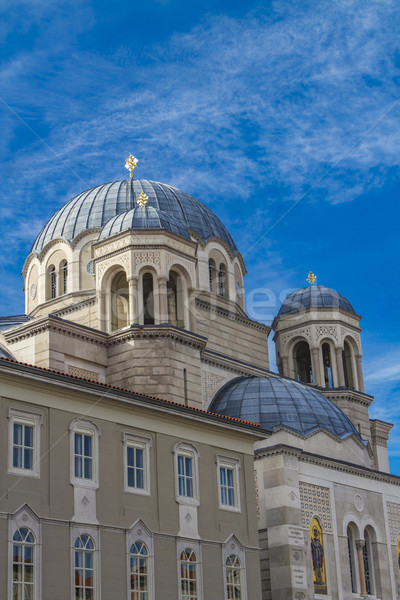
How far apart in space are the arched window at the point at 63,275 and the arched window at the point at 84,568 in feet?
68.4

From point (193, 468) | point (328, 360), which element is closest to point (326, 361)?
point (328, 360)

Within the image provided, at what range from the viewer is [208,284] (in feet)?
142

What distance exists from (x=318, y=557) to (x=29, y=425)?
15.5 metres

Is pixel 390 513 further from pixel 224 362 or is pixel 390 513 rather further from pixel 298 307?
pixel 298 307

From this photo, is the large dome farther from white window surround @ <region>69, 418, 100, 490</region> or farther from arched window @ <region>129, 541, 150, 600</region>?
arched window @ <region>129, 541, 150, 600</region>

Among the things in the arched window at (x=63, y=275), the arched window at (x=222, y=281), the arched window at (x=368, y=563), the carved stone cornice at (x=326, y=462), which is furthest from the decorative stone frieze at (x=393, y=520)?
the arched window at (x=63, y=275)

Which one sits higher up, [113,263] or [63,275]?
[63,275]

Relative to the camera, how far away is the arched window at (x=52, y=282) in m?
43.3

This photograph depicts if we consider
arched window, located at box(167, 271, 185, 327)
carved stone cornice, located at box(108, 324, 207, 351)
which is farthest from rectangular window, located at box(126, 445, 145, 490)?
arched window, located at box(167, 271, 185, 327)

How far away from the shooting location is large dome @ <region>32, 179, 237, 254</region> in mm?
44156

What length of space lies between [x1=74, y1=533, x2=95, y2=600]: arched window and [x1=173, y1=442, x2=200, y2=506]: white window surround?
355 centimetres

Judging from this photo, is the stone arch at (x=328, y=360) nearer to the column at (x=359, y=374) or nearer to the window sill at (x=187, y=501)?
the column at (x=359, y=374)

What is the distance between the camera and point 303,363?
50406mm

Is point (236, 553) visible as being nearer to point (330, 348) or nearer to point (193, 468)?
point (193, 468)
